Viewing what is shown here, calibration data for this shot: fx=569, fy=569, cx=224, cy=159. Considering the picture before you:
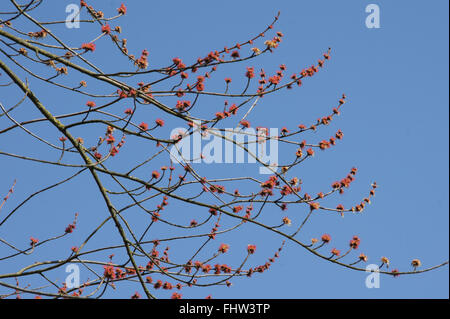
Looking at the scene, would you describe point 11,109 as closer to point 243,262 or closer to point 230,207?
point 230,207

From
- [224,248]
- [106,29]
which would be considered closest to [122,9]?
Answer: [106,29]

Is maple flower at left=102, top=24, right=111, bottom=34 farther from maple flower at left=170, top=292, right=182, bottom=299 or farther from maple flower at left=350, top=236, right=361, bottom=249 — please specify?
maple flower at left=350, top=236, right=361, bottom=249

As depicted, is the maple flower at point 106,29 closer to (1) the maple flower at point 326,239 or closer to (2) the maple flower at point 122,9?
(2) the maple flower at point 122,9

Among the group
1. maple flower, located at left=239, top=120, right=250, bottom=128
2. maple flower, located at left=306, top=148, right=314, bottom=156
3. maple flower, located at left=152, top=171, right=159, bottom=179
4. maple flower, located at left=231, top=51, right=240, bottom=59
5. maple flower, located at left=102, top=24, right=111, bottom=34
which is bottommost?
maple flower, located at left=152, top=171, right=159, bottom=179

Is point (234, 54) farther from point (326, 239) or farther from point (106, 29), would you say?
point (326, 239)

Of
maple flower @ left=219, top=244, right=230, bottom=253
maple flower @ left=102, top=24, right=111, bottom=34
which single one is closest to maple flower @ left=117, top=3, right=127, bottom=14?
maple flower @ left=102, top=24, right=111, bottom=34

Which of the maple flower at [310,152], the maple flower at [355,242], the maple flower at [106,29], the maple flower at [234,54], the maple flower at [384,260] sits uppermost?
the maple flower at [106,29]

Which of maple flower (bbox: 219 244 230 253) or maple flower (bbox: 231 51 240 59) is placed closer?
maple flower (bbox: 231 51 240 59)

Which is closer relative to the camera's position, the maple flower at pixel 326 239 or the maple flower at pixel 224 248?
the maple flower at pixel 326 239

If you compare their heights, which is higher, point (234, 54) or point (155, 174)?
point (234, 54)

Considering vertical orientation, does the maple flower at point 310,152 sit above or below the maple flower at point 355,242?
above

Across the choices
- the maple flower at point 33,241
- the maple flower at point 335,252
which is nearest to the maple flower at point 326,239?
the maple flower at point 335,252
